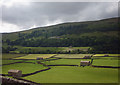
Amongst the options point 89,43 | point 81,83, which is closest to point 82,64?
point 81,83

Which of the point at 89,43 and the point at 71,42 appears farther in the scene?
the point at 71,42

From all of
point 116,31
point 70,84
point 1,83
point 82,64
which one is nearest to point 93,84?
point 70,84

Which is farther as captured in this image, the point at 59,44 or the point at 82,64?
the point at 59,44

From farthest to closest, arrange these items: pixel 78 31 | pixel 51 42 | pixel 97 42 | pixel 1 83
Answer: pixel 78 31
pixel 51 42
pixel 97 42
pixel 1 83

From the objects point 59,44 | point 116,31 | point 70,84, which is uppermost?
point 116,31

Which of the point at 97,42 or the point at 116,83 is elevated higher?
the point at 97,42

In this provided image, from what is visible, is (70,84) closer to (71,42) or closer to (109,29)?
(71,42)

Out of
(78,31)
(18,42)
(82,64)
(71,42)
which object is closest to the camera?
(82,64)

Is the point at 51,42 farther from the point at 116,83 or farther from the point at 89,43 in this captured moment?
the point at 116,83

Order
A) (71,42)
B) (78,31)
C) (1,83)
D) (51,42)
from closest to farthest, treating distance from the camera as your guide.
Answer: (1,83) → (71,42) → (51,42) → (78,31)
